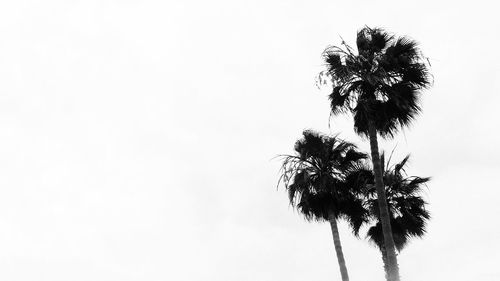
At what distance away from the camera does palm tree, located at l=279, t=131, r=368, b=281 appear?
101 ft

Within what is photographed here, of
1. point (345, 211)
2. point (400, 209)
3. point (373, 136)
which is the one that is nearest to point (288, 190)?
point (345, 211)

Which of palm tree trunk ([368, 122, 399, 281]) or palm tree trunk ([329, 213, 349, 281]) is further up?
palm tree trunk ([329, 213, 349, 281])

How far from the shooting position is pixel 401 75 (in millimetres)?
25312

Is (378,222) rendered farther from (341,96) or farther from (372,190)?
(341,96)

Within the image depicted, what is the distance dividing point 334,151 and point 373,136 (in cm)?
765

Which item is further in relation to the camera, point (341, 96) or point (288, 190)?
point (288, 190)

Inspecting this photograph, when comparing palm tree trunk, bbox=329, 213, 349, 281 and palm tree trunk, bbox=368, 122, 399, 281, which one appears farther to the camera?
palm tree trunk, bbox=329, 213, 349, 281

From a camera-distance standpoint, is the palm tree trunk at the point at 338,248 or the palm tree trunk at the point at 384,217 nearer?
the palm tree trunk at the point at 384,217

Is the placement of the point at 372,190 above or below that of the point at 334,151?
below

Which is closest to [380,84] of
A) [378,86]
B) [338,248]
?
[378,86]

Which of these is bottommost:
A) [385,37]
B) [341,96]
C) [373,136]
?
[373,136]

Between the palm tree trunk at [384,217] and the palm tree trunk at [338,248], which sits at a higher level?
the palm tree trunk at [338,248]

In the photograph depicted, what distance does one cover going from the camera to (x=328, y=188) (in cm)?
3078

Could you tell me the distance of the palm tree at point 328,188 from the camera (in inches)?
1214
